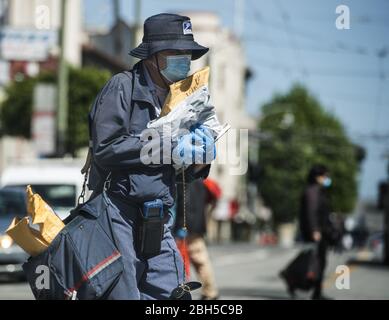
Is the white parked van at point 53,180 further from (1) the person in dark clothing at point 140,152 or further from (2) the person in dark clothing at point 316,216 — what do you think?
(1) the person in dark clothing at point 140,152

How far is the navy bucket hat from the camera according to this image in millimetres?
5035

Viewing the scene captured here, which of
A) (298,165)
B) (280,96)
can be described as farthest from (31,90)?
(280,96)

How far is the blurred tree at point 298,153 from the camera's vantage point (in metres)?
75.7

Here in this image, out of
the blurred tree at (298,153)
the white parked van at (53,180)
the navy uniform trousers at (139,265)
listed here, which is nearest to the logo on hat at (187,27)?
the navy uniform trousers at (139,265)

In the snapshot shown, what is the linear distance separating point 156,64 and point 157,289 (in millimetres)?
1028

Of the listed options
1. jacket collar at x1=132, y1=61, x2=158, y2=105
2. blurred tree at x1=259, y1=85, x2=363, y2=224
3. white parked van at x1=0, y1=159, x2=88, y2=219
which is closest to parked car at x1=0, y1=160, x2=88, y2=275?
white parked van at x1=0, y1=159, x2=88, y2=219

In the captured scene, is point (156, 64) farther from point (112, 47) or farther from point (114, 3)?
point (112, 47)

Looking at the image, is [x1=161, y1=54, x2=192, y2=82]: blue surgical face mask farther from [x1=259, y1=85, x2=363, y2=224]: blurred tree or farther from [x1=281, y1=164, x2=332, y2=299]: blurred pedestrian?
[x1=259, y1=85, x2=363, y2=224]: blurred tree

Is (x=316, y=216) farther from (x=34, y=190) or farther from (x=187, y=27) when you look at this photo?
(x=187, y=27)

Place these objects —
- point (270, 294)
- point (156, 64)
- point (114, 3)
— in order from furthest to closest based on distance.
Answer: point (114, 3) < point (270, 294) < point (156, 64)

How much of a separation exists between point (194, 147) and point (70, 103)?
29529 millimetres

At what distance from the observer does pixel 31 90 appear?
34531 mm

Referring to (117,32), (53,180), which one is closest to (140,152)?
(53,180)

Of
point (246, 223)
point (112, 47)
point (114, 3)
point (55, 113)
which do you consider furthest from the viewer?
point (246, 223)
